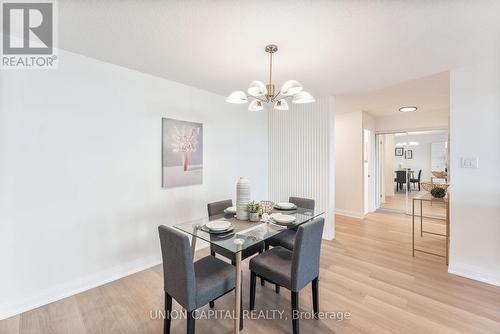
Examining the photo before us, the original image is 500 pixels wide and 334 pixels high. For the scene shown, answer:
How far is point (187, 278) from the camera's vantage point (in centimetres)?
139

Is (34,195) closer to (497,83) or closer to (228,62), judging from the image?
(228,62)

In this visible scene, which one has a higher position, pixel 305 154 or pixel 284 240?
pixel 305 154

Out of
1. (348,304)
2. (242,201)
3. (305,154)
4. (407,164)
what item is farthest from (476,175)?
(407,164)

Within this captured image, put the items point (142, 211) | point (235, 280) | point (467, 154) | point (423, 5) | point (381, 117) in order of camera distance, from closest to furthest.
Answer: point (423, 5) → point (235, 280) → point (467, 154) → point (142, 211) → point (381, 117)

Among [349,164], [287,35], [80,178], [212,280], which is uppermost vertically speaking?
[287,35]

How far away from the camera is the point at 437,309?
192 centimetres

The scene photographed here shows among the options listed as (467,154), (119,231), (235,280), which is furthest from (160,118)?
(467,154)

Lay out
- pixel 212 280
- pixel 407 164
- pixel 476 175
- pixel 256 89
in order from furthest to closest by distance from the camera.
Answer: pixel 407 164 < pixel 476 175 < pixel 256 89 < pixel 212 280

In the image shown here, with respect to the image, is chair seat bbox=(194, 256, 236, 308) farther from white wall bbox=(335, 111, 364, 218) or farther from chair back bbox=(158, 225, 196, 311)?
white wall bbox=(335, 111, 364, 218)

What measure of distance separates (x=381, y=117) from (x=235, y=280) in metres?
5.43

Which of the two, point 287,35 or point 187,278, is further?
point 287,35

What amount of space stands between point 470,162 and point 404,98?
177cm

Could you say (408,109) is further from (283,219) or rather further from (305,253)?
(305,253)

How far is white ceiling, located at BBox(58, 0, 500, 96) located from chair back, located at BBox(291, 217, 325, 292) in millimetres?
1562
